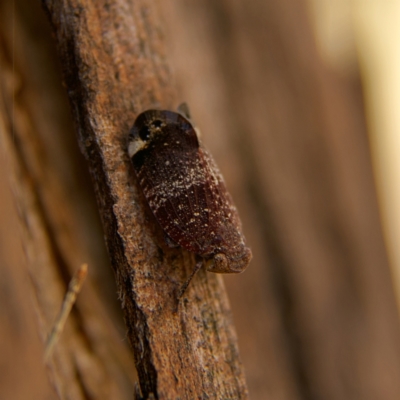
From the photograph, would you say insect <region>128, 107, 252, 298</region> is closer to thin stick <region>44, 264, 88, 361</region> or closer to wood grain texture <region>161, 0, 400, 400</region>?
thin stick <region>44, 264, 88, 361</region>

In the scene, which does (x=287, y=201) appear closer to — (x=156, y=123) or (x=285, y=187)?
(x=285, y=187)

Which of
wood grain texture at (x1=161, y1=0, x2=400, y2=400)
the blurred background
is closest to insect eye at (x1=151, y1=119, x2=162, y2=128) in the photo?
the blurred background

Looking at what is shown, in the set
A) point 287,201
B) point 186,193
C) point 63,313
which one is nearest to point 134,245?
point 186,193

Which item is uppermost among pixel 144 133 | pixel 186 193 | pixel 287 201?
pixel 144 133

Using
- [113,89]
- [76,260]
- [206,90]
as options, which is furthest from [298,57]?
[76,260]

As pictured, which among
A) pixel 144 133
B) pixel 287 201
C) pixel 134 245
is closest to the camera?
pixel 134 245

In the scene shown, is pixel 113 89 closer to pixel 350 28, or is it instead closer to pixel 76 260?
pixel 76 260
